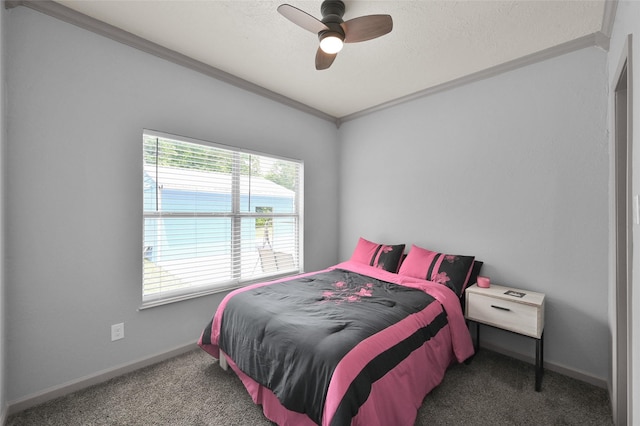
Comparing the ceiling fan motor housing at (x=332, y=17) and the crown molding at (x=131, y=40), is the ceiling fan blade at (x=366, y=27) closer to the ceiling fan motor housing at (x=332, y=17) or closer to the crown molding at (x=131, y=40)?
the ceiling fan motor housing at (x=332, y=17)

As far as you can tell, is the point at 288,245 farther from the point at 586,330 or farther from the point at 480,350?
the point at 586,330

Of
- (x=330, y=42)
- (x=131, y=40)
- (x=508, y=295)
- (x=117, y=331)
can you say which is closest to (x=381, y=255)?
(x=508, y=295)

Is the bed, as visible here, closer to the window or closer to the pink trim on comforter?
the pink trim on comforter

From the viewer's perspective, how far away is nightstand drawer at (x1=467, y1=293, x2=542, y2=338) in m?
2.08

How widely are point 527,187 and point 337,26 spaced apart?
2.13 metres

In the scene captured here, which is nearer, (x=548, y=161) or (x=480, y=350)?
(x=548, y=161)

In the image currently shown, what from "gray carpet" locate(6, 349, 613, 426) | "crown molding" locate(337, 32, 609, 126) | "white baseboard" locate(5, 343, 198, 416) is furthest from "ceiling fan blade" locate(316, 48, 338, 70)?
"white baseboard" locate(5, 343, 198, 416)

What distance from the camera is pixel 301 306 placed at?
6.62 feet

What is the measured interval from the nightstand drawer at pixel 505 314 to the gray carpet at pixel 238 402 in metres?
0.42

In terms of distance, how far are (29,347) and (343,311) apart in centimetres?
215

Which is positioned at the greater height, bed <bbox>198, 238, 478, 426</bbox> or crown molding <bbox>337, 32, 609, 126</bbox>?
crown molding <bbox>337, 32, 609, 126</bbox>

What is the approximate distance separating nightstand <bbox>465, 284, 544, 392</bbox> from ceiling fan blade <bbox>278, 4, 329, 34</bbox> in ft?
7.91

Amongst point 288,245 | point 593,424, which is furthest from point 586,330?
point 288,245

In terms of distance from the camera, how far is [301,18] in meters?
1.72
